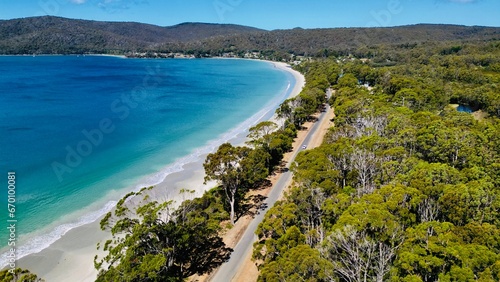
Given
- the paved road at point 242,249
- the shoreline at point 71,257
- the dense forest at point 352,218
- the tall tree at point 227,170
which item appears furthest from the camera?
the tall tree at point 227,170

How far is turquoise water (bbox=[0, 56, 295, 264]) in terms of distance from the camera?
3416cm

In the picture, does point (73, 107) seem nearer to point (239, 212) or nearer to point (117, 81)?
point (117, 81)

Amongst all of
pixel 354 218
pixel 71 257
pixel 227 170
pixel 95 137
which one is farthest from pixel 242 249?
pixel 95 137

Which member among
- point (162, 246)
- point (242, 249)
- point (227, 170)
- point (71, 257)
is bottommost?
point (71, 257)

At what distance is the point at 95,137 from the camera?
57906mm

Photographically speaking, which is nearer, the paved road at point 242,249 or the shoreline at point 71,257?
the paved road at point 242,249

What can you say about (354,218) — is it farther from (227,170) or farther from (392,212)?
(227,170)

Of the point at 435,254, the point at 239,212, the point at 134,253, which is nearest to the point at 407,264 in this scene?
the point at 435,254

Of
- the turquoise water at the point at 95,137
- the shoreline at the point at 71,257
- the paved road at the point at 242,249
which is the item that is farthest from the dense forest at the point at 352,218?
the turquoise water at the point at 95,137

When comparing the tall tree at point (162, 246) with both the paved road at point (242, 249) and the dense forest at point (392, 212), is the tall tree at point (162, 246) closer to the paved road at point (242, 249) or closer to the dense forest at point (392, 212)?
the paved road at point (242, 249)

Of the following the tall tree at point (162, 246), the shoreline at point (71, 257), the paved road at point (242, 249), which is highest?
the tall tree at point (162, 246)

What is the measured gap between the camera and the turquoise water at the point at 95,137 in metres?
34.2

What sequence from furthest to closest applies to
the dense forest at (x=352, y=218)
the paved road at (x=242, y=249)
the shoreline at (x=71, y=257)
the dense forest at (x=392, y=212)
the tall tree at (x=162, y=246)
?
the shoreline at (x=71, y=257)
the paved road at (x=242, y=249)
the tall tree at (x=162, y=246)
the dense forest at (x=352, y=218)
the dense forest at (x=392, y=212)

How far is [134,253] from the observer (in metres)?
19.6
